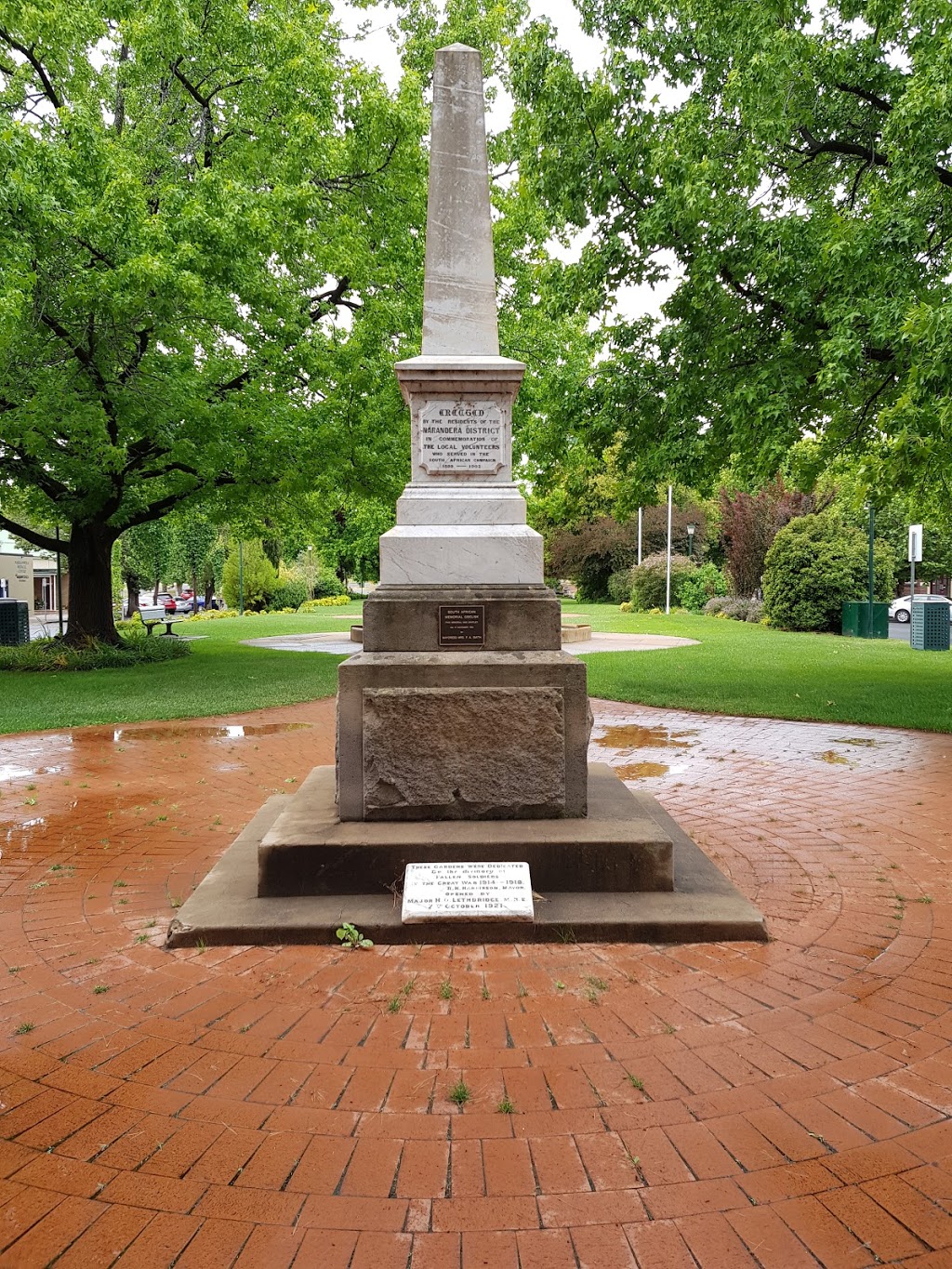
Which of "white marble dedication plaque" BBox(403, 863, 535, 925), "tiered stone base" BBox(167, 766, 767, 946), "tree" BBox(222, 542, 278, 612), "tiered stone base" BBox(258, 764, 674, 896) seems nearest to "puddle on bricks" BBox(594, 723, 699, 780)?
"tiered stone base" BBox(167, 766, 767, 946)

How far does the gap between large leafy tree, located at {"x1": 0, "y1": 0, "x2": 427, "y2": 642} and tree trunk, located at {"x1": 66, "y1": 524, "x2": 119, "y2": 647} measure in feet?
4.17

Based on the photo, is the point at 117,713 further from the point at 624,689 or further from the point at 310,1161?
the point at 310,1161

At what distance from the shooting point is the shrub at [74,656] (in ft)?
52.0

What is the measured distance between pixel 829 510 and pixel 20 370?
23208mm

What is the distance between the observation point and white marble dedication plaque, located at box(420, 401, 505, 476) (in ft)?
17.1

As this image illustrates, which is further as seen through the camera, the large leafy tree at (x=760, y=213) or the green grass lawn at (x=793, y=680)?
the green grass lawn at (x=793, y=680)

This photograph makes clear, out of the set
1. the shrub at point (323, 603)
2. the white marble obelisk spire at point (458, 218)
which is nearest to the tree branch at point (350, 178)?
the white marble obelisk spire at point (458, 218)

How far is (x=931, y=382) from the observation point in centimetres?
720

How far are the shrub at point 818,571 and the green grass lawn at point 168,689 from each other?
1534 centimetres

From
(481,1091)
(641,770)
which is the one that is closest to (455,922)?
(481,1091)

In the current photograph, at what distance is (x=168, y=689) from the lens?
13.2m

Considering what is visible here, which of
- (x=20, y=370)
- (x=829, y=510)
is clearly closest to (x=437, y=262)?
(x=20, y=370)

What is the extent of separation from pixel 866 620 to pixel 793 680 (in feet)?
38.6

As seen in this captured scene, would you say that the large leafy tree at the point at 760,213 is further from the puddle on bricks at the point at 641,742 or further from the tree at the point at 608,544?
the tree at the point at 608,544
